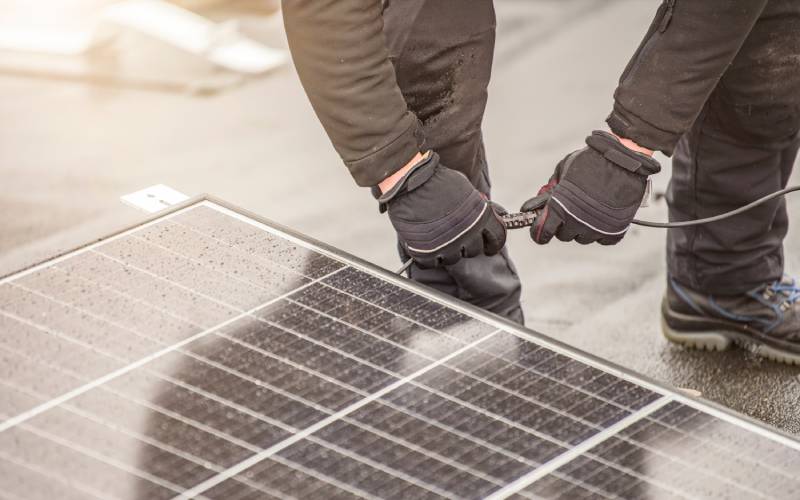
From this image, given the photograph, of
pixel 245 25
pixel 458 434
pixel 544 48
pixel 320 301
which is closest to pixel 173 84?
pixel 245 25

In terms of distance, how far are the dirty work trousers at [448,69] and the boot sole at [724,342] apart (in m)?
0.73

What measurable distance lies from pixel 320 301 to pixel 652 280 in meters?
1.77

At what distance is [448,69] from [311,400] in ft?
3.22

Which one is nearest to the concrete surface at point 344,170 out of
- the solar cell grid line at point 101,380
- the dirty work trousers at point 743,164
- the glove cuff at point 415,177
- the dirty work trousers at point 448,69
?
the dirty work trousers at point 743,164

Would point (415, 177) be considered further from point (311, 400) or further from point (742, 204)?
point (742, 204)

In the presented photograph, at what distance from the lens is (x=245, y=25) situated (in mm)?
5402

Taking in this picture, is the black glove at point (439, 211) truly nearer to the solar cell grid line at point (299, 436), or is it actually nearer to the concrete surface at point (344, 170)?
the solar cell grid line at point (299, 436)

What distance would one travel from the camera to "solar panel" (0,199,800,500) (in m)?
1.56

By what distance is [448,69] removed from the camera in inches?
95.2

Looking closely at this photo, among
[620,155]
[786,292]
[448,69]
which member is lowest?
[786,292]

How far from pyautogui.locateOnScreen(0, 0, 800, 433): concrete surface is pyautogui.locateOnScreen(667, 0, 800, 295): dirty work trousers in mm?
287

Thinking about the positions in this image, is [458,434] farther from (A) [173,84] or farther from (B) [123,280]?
(A) [173,84]

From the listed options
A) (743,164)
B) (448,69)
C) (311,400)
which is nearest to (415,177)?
(448,69)

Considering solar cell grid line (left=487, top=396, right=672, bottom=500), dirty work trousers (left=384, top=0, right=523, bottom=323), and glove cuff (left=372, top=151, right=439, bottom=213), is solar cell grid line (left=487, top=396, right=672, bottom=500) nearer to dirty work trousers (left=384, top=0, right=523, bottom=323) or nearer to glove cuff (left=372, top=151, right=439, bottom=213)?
glove cuff (left=372, top=151, right=439, bottom=213)
